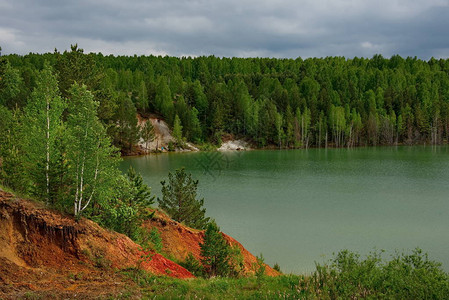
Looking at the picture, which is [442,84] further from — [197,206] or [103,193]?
[103,193]

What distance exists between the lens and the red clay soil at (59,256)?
1012cm

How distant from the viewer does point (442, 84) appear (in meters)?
145

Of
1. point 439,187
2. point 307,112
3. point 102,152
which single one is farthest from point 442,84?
point 102,152

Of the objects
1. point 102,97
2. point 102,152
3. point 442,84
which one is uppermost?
point 442,84

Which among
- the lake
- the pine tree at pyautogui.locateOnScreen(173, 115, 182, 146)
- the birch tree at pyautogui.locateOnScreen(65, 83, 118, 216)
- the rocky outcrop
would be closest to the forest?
the birch tree at pyautogui.locateOnScreen(65, 83, 118, 216)

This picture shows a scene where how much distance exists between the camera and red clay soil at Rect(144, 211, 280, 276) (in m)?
17.7

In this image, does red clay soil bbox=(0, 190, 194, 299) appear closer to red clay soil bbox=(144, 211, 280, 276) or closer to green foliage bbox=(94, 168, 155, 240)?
green foliage bbox=(94, 168, 155, 240)

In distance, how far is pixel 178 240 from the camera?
18.6 metres

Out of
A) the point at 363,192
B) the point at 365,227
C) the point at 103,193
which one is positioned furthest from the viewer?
the point at 363,192

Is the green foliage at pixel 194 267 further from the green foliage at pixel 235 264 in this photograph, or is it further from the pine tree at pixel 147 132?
the pine tree at pixel 147 132

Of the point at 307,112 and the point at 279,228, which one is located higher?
the point at 307,112

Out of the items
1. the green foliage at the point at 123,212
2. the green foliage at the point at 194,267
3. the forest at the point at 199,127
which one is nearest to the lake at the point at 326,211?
the forest at the point at 199,127

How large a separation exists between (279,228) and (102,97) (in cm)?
2222

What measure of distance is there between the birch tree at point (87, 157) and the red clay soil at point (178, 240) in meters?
5.10
